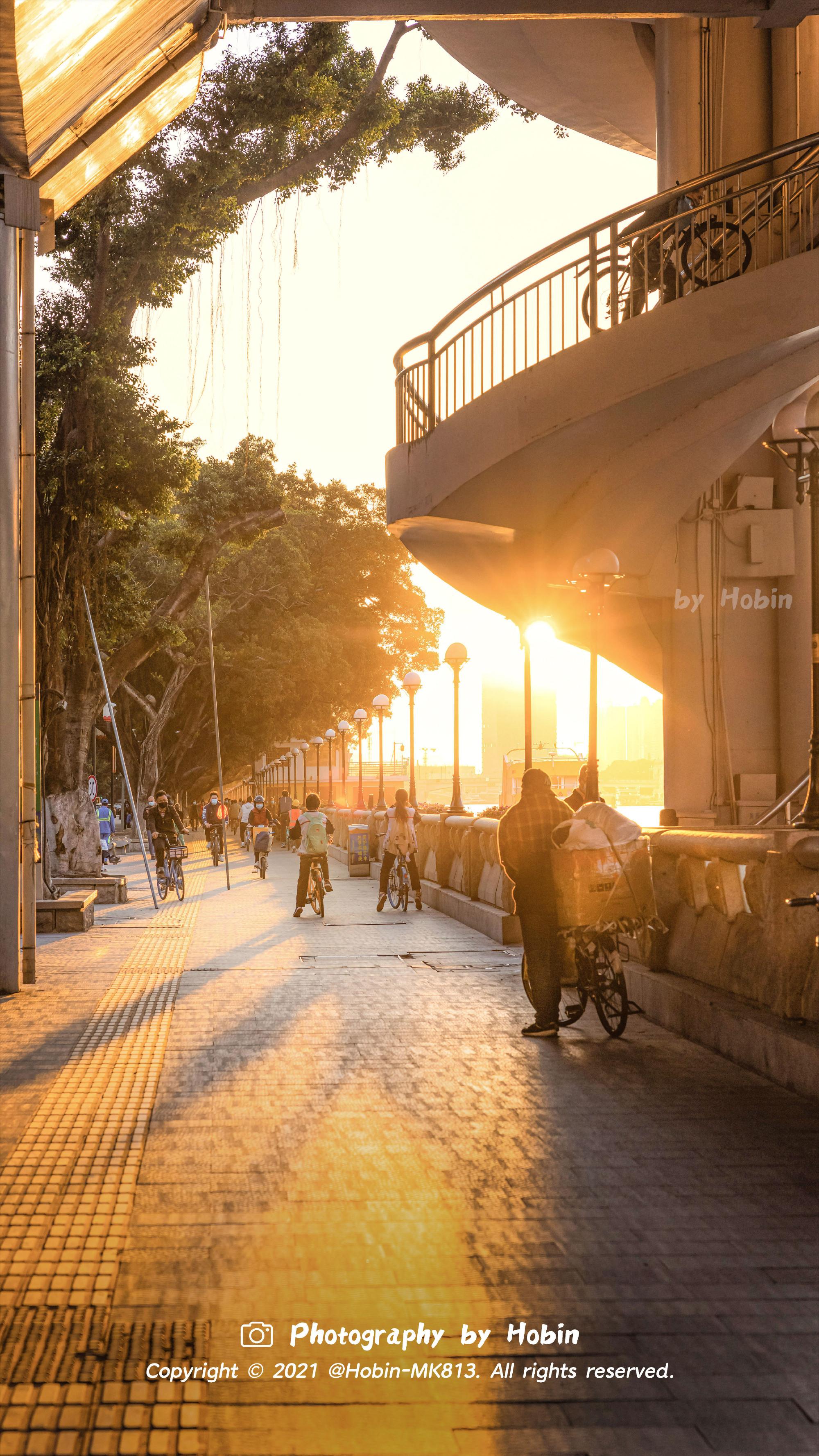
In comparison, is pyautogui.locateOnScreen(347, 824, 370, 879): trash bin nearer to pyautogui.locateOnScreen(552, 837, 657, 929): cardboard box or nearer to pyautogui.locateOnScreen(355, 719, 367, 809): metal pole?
pyautogui.locateOnScreen(355, 719, 367, 809): metal pole

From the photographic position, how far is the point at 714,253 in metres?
16.3

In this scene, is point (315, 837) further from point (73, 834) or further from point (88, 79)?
point (88, 79)

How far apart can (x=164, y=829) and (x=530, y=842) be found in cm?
1369

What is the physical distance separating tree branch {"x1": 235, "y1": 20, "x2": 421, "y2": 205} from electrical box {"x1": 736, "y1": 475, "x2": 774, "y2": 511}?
8.37m

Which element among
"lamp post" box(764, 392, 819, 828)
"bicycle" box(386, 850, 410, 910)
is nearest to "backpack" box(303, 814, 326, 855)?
"bicycle" box(386, 850, 410, 910)

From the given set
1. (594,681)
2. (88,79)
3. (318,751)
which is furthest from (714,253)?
(318,751)

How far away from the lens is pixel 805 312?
13680mm

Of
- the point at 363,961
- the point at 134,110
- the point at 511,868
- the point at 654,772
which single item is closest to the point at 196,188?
the point at 134,110

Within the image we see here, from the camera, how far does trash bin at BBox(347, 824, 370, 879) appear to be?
28.8 meters

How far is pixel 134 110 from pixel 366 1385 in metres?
11.1

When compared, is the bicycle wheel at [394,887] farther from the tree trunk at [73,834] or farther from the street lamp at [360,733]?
the street lamp at [360,733]

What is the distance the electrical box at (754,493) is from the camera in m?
18.9

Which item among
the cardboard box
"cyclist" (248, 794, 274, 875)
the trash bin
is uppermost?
the cardboard box

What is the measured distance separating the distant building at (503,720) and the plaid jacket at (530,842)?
3923 inches
